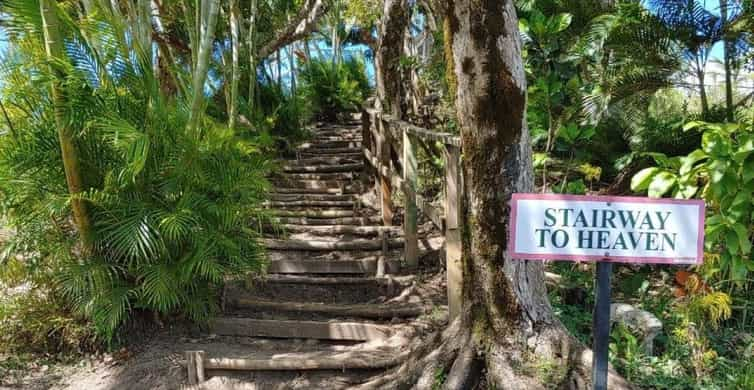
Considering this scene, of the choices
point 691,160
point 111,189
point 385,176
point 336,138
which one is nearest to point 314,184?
point 385,176

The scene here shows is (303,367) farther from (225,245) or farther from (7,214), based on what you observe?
(7,214)

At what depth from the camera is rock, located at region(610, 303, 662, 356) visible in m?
2.96

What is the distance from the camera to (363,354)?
3.59 metres

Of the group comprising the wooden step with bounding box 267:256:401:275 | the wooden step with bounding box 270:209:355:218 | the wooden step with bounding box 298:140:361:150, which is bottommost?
the wooden step with bounding box 267:256:401:275

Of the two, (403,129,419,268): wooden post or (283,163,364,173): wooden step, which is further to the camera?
(283,163,364,173): wooden step

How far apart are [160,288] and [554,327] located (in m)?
2.52

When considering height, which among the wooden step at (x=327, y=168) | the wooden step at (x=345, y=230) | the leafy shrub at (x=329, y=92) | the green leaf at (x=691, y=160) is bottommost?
the wooden step at (x=345, y=230)

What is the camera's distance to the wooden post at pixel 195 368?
340cm

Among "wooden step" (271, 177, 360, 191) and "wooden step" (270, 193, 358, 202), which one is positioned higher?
"wooden step" (271, 177, 360, 191)

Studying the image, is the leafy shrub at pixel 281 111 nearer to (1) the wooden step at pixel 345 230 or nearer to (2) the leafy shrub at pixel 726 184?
(1) the wooden step at pixel 345 230

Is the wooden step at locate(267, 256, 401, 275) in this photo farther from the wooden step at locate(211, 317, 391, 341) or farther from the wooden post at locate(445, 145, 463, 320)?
the wooden post at locate(445, 145, 463, 320)

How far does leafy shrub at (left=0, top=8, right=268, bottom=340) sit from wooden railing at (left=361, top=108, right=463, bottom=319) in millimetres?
1574

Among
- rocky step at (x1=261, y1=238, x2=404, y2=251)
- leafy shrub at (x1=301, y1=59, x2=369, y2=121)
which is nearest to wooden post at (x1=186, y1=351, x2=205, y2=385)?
rocky step at (x1=261, y1=238, x2=404, y2=251)

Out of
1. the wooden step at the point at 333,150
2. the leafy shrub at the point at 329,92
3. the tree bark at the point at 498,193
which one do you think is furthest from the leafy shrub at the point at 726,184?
the leafy shrub at the point at 329,92
